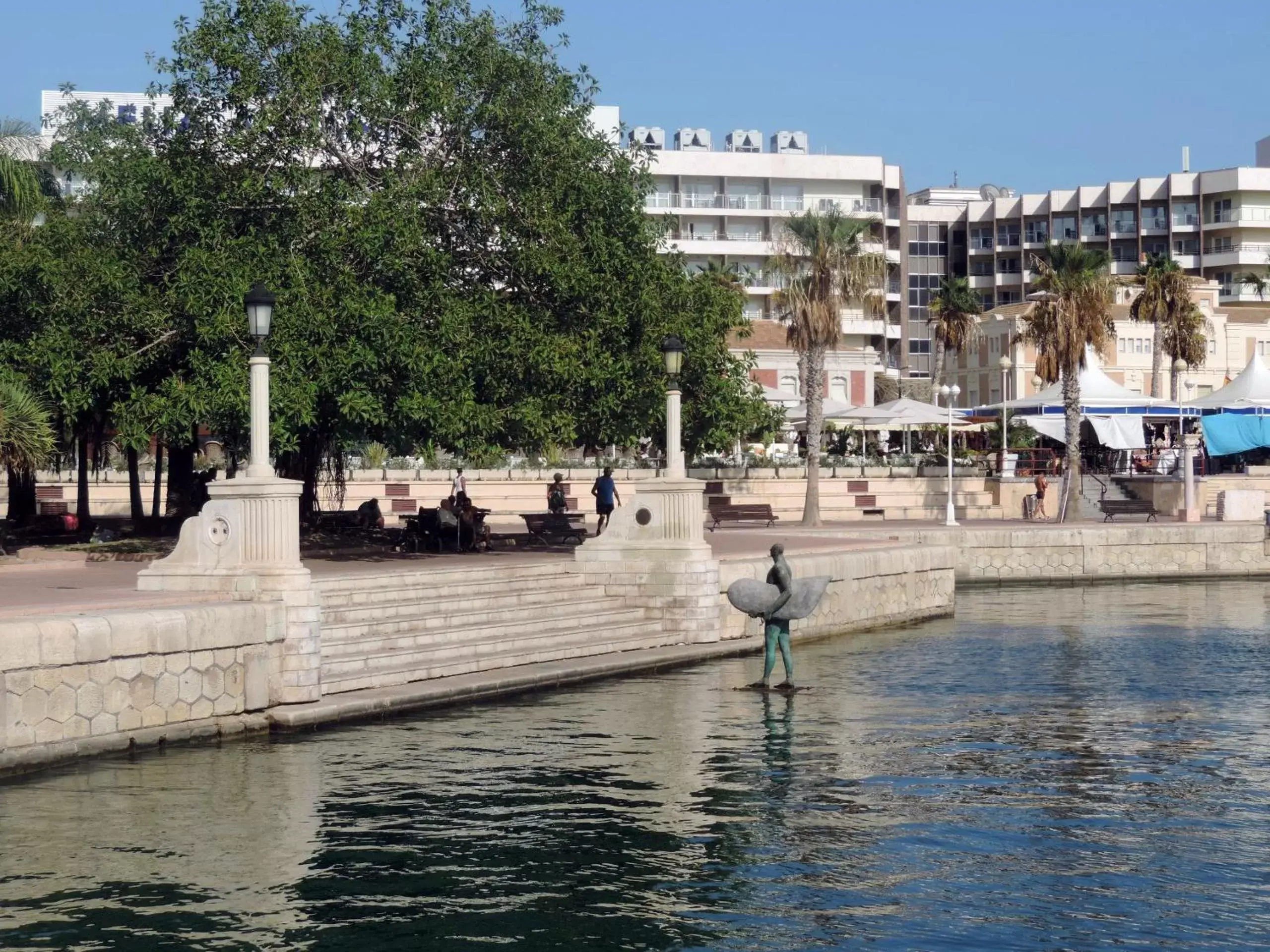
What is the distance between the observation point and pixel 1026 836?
12766 millimetres

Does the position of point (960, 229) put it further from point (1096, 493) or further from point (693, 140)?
point (1096, 493)

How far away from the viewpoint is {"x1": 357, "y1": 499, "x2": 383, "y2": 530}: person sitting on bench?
3372 centimetres

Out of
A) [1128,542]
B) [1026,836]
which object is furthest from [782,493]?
[1026,836]

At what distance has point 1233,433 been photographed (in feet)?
173

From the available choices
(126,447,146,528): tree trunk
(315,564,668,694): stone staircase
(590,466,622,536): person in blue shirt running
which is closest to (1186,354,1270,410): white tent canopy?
(590,466,622,536): person in blue shirt running

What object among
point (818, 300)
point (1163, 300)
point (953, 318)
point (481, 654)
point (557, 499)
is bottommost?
point (481, 654)

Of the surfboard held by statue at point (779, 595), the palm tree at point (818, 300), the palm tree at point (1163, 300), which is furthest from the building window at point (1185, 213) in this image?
the surfboard held by statue at point (779, 595)

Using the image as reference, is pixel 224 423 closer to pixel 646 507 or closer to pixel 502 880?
pixel 646 507

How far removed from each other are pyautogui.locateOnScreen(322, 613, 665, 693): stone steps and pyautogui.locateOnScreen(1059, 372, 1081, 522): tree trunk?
2394cm

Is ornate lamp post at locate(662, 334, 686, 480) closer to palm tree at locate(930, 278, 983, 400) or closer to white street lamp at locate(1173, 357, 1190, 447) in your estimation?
white street lamp at locate(1173, 357, 1190, 447)

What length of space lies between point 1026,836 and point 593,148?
20.5 meters

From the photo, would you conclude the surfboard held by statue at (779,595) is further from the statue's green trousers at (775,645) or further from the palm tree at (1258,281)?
the palm tree at (1258,281)

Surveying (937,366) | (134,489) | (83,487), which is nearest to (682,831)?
(83,487)

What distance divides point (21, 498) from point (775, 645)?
20717mm
